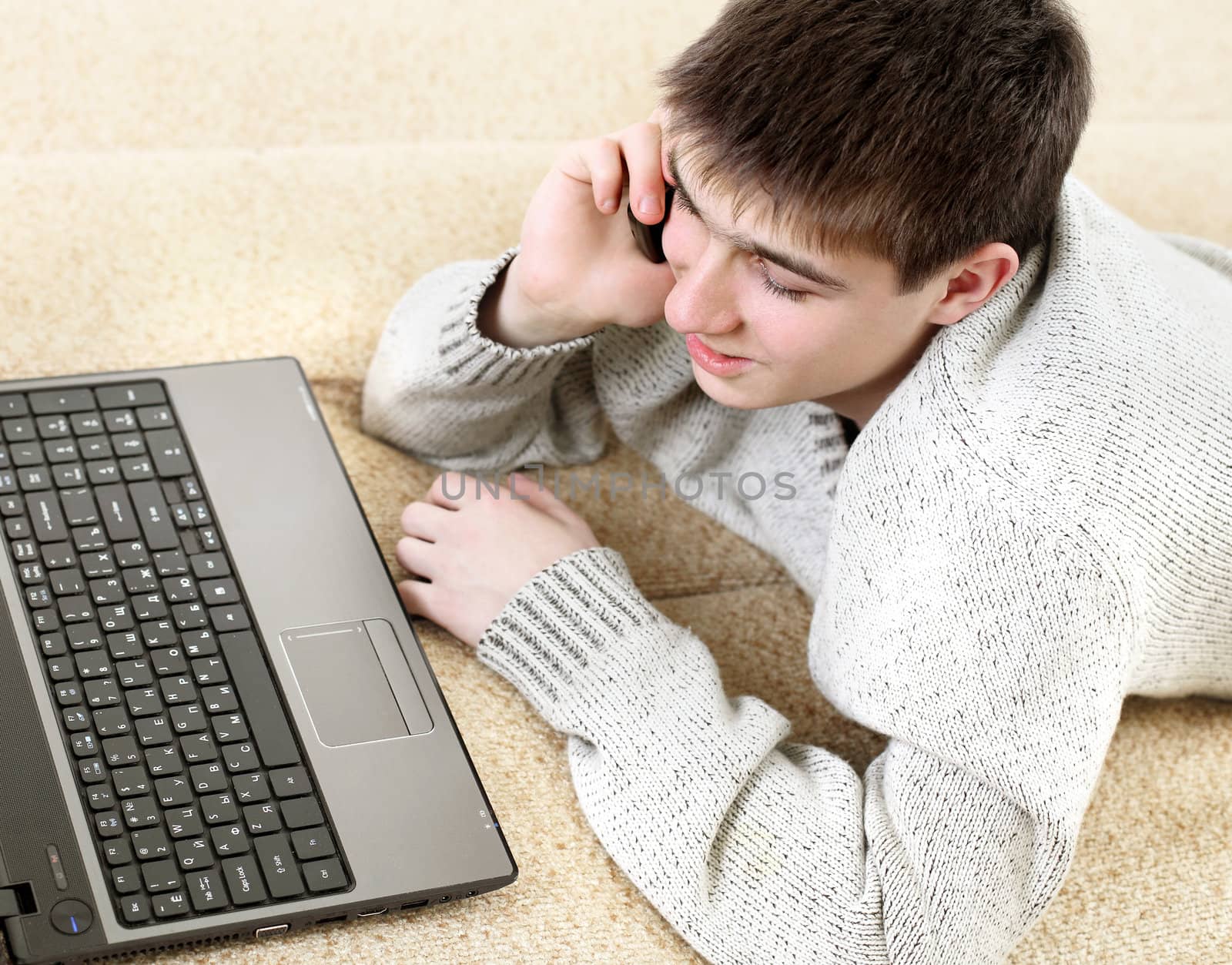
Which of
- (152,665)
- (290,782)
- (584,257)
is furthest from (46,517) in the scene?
(584,257)

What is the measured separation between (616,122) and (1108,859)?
799mm

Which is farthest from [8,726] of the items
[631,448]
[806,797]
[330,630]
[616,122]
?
[616,122]

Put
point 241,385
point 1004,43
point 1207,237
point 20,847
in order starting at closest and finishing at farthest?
1. point 20,847
2. point 1004,43
3. point 241,385
4. point 1207,237

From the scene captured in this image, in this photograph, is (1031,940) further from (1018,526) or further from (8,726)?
(8,726)

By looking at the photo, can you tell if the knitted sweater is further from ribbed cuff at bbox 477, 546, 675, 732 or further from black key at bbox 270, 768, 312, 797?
black key at bbox 270, 768, 312, 797

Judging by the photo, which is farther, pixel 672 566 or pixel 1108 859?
pixel 672 566

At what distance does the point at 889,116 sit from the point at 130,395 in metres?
0.51

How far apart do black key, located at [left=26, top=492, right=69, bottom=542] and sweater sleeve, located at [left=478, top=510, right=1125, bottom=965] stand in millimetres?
305

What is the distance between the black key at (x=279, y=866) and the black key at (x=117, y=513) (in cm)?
22

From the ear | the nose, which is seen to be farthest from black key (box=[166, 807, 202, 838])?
the ear

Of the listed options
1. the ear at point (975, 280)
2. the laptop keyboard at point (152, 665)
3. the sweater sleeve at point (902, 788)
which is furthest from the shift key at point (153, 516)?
the ear at point (975, 280)

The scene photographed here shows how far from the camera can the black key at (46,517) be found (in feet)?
2.26

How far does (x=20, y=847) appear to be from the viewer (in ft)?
1.79

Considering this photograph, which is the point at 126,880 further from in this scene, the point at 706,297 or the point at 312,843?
the point at 706,297
